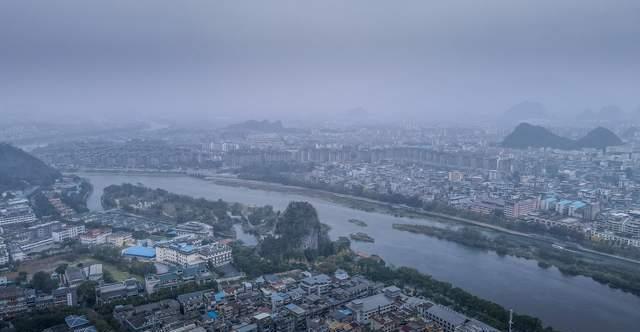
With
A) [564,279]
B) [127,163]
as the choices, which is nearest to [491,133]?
[127,163]

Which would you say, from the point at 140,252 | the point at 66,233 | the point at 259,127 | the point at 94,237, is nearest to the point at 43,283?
the point at 140,252

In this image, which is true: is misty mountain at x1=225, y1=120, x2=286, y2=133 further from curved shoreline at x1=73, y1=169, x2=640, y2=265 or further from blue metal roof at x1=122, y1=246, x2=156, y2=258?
blue metal roof at x1=122, y1=246, x2=156, y2=258

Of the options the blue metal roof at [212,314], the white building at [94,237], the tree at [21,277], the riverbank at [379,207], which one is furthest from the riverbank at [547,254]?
the tree at [21,277]

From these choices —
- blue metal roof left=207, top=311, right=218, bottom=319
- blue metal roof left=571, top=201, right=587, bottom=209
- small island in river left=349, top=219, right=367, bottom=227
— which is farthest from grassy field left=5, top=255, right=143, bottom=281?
blue metal roof left=571, top=201, right=587, bottom=209

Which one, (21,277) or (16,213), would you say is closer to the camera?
(21,277)

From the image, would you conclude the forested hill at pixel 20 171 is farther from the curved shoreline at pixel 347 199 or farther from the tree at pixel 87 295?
the tree at pixel 87 295

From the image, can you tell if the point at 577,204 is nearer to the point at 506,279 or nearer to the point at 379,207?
the point at 379,207
